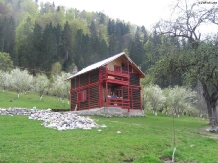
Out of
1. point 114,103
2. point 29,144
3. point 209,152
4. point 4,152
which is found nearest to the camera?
point 4,152

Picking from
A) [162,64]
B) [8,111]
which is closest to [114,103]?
[162,64]

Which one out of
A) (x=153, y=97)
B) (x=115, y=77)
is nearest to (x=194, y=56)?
(x=115, y=77)

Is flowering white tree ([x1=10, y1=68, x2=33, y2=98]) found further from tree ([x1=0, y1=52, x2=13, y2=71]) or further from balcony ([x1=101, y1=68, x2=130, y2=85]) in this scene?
balcony ([x1=101, y1=68, x2=130, y2=85])

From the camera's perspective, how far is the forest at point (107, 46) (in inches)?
1029

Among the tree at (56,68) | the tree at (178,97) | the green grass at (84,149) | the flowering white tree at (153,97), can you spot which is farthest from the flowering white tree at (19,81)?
the green grass at (84,149)

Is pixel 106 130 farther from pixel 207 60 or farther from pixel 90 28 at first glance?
pixel 90 28

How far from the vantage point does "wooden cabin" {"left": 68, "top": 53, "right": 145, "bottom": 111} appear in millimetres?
31859

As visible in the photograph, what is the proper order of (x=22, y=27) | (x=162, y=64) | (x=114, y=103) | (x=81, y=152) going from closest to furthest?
1. (x=81, y=152)
2. (x=162, y=64)
3. (x=114, y=103)
4. (x=22, y=27)

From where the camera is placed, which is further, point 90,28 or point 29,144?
point 90,28

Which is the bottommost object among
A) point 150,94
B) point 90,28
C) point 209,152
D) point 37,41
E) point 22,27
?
point 209,152

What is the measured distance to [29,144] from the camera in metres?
11.6

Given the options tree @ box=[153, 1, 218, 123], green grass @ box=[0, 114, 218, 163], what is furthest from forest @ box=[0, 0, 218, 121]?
green grass @ box=[0, 114, 218, 163]

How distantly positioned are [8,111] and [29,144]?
1478 centimetres

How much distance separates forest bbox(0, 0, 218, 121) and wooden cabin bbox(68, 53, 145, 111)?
3.27 metres
